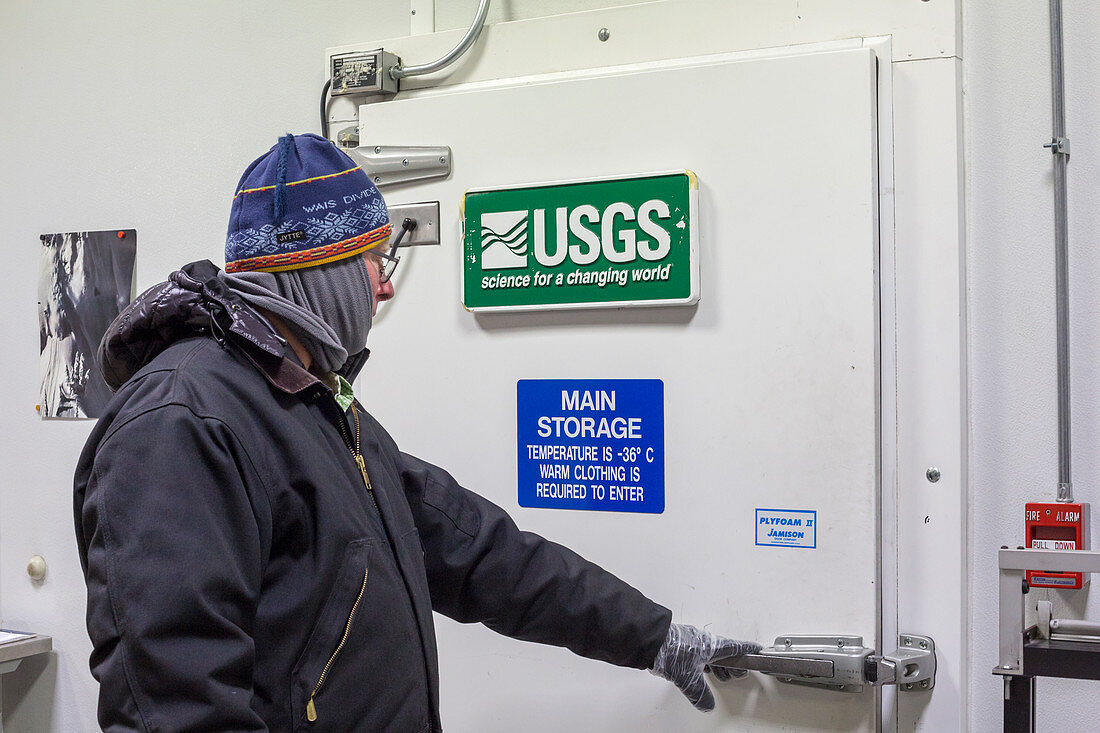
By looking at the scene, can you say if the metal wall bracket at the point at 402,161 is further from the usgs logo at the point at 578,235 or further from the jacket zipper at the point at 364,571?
the jacket zipper at the point at 364,571

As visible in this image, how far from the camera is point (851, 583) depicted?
4.26ft

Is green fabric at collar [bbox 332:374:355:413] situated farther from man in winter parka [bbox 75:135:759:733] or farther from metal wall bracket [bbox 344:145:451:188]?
metal wall bracket [bbox 344:145:451:188]

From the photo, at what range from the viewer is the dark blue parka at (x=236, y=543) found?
0.83 m

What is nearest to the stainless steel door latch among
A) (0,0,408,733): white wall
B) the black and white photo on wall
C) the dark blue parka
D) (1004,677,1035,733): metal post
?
(1004,677,1035,733): metal post

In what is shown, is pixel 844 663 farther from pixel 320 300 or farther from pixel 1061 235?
pixel 320 300

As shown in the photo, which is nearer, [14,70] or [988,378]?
[988,378]

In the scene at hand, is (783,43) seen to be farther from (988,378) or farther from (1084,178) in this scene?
(988,378)

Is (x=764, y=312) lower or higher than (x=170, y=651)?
higher

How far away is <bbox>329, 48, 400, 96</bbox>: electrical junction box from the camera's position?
1588 millimetres

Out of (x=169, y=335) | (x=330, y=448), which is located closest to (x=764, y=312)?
(x=330, y=448)

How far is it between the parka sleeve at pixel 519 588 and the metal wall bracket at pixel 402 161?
1.54ft

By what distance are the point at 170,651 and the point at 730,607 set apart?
0.78 meters

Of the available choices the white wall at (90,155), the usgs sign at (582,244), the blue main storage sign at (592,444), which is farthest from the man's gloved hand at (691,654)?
the white wall at (90,155)

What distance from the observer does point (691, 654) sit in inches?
52.1
